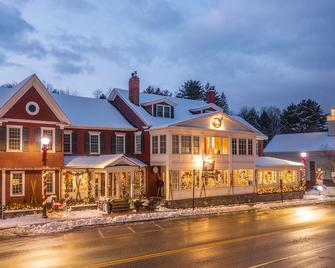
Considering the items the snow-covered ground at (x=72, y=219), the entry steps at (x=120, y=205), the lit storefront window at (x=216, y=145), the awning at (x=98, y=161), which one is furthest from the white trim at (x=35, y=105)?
the lit storefront window at (x=216, y=145)

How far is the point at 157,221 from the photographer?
89.5ft

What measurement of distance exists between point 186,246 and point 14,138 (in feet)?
57.2

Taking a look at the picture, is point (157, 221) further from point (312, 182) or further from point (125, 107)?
point (312, 182)

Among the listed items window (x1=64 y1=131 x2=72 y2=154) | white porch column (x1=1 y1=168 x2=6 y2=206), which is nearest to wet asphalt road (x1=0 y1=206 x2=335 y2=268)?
white porch column (x1=1 y1=168 x2=6 y2=206)

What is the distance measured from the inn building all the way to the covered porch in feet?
0.25

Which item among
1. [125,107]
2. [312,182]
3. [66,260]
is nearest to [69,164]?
[125,107]

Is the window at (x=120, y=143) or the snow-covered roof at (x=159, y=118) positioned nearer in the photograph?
the snow-covered roof at (x=159, y=118)

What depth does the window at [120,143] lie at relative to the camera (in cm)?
3802

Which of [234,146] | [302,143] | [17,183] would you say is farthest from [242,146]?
[302,143]

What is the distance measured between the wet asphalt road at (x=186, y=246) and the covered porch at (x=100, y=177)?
27.4ft

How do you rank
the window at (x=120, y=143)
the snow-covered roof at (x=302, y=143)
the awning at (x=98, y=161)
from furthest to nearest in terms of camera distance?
the snow-covered roof at (x=302, y=143), the window at (x=120, y=143), the awning at (x=98, y=161)

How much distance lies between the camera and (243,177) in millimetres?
40219

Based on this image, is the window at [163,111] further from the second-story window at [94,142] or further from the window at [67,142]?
the window at [67,142]

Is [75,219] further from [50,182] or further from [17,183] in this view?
[50,182]
